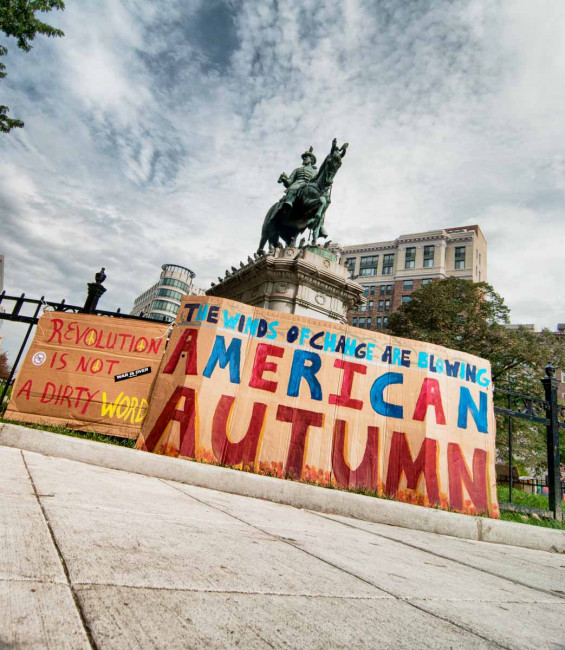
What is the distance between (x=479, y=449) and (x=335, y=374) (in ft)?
7.59

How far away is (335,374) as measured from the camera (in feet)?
16.8

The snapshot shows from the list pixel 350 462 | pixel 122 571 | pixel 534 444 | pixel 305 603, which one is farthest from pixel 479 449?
pixel 534 444

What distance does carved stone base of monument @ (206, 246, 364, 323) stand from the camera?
405 inches

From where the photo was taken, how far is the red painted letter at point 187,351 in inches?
192

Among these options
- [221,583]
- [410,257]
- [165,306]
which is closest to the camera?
[221,583]

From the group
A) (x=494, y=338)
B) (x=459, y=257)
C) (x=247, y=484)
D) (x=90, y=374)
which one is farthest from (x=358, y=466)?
(x=459, y=257)

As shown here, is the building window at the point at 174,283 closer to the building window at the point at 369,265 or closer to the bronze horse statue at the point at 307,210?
the building window at the point at 369,265

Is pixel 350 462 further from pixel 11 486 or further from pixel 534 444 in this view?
pixel 534 444

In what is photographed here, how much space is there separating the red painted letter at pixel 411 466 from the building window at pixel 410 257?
58.0 m

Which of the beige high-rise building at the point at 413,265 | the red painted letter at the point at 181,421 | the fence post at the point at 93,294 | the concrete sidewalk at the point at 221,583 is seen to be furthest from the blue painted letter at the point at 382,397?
the beige high-rise building at the point at 413,265

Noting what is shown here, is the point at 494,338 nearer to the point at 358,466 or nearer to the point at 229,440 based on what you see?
the point at 358,466

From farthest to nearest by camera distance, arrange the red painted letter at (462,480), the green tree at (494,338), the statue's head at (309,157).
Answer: the green tree at (494,338)
the statue's head at (309,157)
the red painted letter at (462,480)

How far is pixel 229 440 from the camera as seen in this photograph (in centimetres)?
460

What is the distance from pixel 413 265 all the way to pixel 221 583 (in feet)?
203
